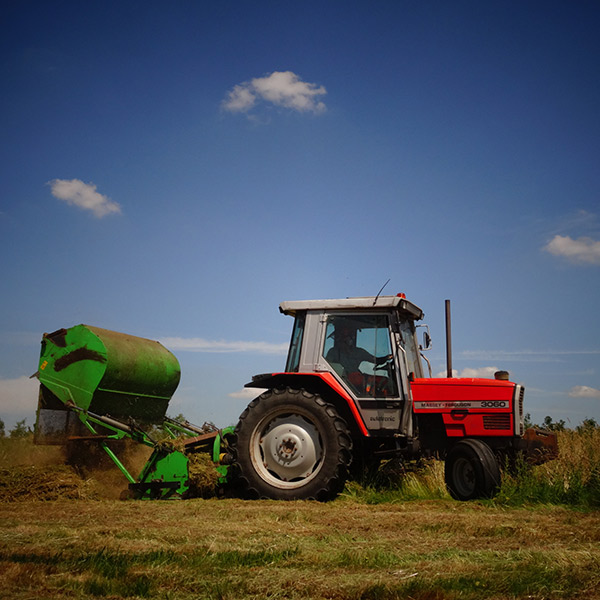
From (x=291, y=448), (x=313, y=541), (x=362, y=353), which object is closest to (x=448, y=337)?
(x=362, y=353)

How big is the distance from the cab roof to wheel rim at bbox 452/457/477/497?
1.94 metres

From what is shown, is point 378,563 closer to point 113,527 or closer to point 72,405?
point 113,527

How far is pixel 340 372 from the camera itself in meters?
7.81

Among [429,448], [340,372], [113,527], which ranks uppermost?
[340,372]

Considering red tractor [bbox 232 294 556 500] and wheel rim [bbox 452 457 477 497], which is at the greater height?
red tractor [bbox 232 294 556 500]

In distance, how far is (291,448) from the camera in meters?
7.50

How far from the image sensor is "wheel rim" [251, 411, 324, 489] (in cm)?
744

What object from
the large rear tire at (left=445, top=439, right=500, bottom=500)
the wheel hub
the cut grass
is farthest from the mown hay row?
the large rear tire at (left=445, top=439, right=500, bottom=500)

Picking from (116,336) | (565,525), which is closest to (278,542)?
(565,525)

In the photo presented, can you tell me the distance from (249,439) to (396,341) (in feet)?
6.96

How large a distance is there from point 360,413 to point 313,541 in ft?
9.53

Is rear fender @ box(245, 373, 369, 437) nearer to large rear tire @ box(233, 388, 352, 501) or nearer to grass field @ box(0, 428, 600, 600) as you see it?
large rear tire @ box(233, 388, 352, 501)

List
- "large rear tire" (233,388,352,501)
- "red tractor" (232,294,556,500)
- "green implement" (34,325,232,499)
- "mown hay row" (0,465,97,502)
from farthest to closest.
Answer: "green implement" (34,325,232,499) < "mown hay row" (0,465,97,502) < "red tractor" (232,294,556,500) < "large rear tire" (233,388,352,501)

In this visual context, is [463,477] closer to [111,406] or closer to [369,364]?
[369,364]
